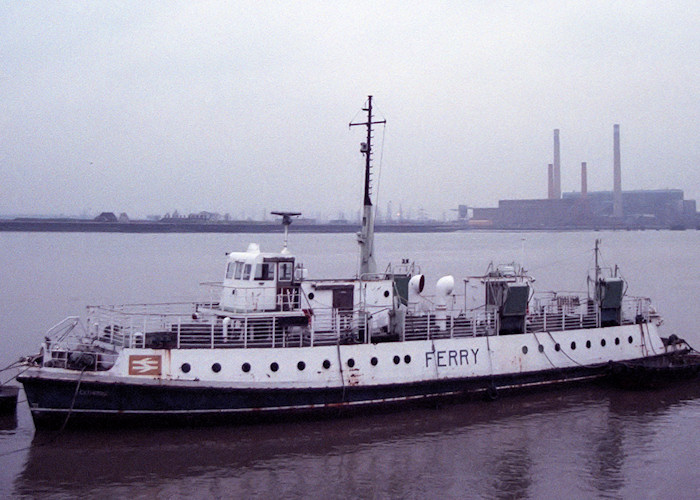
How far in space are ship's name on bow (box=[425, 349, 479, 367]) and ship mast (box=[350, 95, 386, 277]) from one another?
129 inches

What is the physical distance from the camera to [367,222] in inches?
918

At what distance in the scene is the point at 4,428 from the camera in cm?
1956

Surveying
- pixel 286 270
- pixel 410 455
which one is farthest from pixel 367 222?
pixel 410 455

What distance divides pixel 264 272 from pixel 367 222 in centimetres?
398

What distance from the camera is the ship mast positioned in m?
23.0

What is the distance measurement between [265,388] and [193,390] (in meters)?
1.84

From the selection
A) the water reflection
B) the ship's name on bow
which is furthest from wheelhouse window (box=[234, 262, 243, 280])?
the ship's name on bow

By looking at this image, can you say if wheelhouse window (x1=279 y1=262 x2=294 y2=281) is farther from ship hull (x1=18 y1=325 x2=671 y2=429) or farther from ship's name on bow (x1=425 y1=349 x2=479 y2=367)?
ship's name on bow (x1=425 y1=349 x2=479 y2=367)

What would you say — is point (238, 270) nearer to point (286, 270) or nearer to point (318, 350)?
point (286, 270)

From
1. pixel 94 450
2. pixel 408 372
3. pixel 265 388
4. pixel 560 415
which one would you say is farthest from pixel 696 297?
pixel 94 450

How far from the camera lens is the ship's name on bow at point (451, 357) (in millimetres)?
21562

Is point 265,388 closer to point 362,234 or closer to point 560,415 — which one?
point 362,234

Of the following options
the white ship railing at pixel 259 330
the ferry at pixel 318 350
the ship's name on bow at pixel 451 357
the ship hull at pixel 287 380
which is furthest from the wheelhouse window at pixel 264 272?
the ship's name on bow at pixel 451 357

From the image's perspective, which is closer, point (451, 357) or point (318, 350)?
point (318, 350)
